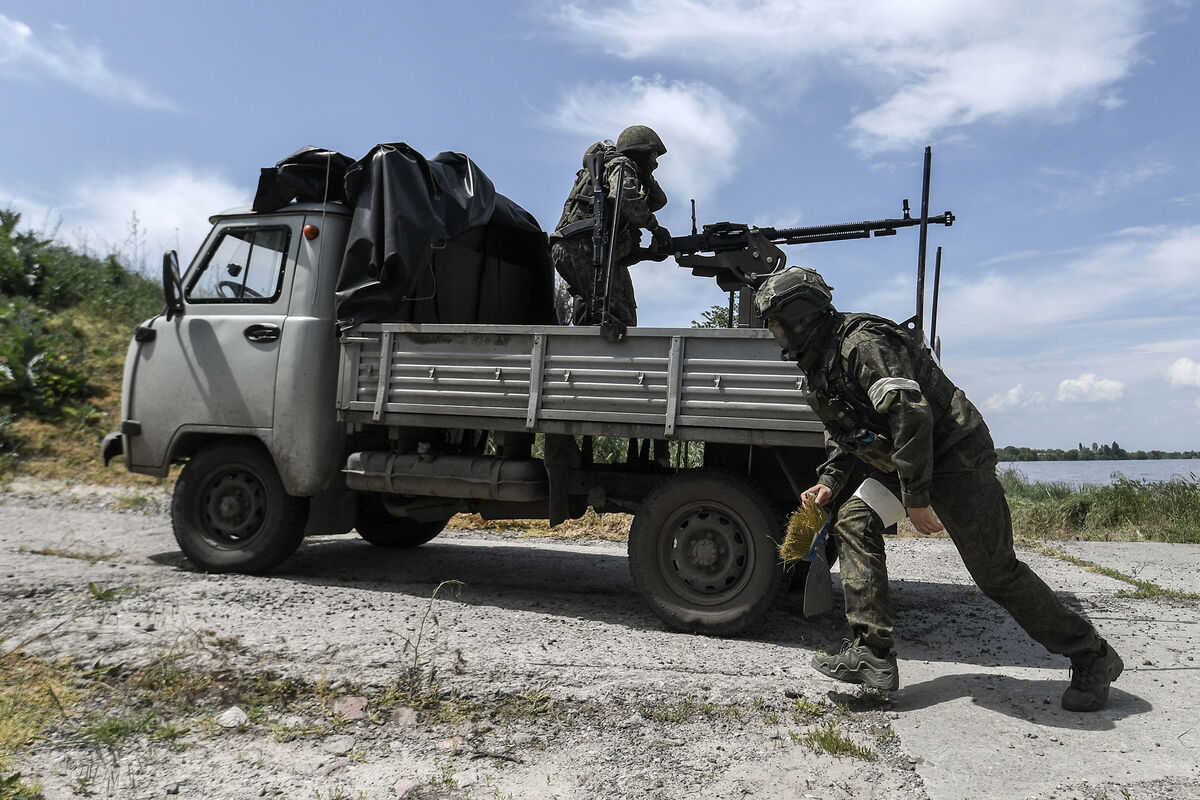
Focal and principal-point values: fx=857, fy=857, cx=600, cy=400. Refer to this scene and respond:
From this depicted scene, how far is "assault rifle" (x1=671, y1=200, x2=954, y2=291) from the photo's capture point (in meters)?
5.81

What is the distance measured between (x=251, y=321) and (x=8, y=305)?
919 centimetres

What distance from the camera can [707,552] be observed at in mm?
4496

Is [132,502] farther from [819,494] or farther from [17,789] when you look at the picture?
[819,494]

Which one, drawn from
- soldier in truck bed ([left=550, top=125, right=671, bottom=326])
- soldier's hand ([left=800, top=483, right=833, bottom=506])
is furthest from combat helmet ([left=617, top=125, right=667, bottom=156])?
soldier's hand ([left=800, top=483, right=833, bottom=506])

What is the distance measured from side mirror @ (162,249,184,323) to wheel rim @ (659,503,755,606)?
367cm

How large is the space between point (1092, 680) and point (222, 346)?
519cm

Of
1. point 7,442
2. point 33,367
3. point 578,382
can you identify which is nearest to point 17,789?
point 578,382

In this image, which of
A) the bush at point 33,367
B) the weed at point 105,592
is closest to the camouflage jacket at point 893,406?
the weed at point 105,592

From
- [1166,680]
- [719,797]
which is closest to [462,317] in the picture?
[719,797]

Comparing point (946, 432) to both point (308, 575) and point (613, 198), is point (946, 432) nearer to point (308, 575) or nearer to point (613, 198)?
point (613, 198)

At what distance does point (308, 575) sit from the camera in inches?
228

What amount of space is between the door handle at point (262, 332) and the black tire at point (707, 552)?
2.67m

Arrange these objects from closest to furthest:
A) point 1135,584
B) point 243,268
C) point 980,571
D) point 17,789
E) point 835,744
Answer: point 17,789 → point 835,744 → point 980,571 → point 243,268 → point 1135,584

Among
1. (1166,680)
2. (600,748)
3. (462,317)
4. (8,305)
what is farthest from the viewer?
(8,305)
